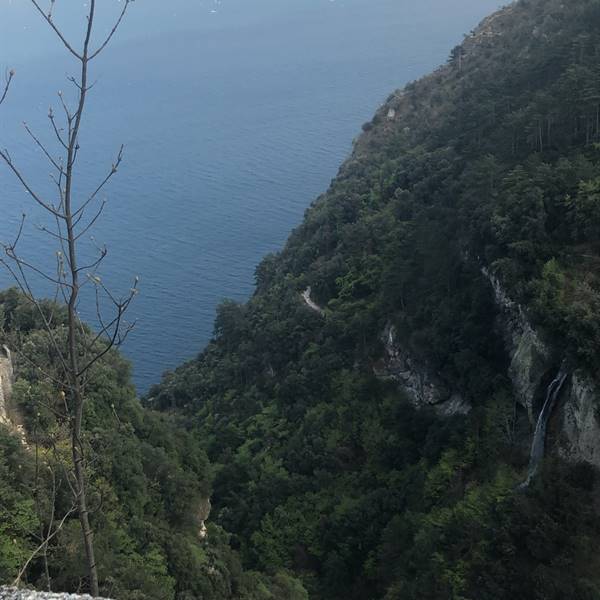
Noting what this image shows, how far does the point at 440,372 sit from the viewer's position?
2389 cm

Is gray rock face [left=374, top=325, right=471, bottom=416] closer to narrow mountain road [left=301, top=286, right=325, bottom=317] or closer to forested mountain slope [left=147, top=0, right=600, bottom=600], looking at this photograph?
forested mountain slope [left=147, top=0, right=600, bottom=600]

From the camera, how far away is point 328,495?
24781 mm

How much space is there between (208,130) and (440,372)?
63454 millimetres

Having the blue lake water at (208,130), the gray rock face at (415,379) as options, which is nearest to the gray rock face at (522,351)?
the gray rock face at (415,379)

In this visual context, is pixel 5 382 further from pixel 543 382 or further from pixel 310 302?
pixel 310 302

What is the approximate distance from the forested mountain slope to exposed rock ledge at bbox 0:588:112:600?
1094cm

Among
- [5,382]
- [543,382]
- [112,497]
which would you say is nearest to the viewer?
[112,497]

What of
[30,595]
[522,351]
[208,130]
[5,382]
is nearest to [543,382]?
[522,351]

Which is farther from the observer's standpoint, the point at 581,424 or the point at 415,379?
the point at 415,379

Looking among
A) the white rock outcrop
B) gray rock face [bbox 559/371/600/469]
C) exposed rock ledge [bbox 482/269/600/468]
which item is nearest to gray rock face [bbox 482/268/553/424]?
exposed rock ledge [bbox 482/269/600/468]

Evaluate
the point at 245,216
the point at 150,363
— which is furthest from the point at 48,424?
the point at 245,216

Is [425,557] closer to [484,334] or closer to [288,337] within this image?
[484,334]

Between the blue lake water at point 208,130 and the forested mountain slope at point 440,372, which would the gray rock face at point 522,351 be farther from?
the blue lake water at point 208,130

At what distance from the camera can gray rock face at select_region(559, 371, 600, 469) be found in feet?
53.9
